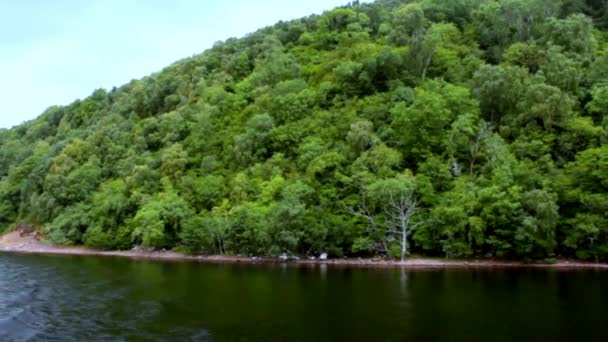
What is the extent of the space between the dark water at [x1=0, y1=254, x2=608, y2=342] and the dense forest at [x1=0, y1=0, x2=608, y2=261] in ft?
46.5

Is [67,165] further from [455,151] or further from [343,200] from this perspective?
[455,151]

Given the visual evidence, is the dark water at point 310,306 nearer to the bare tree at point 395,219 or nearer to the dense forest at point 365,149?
the bare tree at point 395,219

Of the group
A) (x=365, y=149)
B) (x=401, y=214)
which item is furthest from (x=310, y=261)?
(x=365, y=149)

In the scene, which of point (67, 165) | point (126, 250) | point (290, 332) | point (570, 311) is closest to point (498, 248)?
point (570, 311)

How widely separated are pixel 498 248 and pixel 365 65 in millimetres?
54746

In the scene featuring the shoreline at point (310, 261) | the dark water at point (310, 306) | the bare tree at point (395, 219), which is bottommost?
the dark water at point (310, 306)

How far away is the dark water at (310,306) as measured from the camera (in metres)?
29.2

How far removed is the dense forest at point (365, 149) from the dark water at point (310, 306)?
14.2m

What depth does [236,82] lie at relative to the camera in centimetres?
13700

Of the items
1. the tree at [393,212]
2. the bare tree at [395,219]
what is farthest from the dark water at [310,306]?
the tree at [393,212]

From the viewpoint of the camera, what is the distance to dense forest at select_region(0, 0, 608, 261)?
67562 mm

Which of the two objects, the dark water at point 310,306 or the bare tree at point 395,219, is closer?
the dark water at point 310,306

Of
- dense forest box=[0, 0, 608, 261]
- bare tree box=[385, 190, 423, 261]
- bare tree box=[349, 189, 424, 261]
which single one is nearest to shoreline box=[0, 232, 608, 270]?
dense forest box=[0, 0, 608, 261]

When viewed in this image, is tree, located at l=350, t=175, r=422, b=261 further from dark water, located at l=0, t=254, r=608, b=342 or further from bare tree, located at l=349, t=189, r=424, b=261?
dark water, located at l=0, t=254, r=608, b=342
